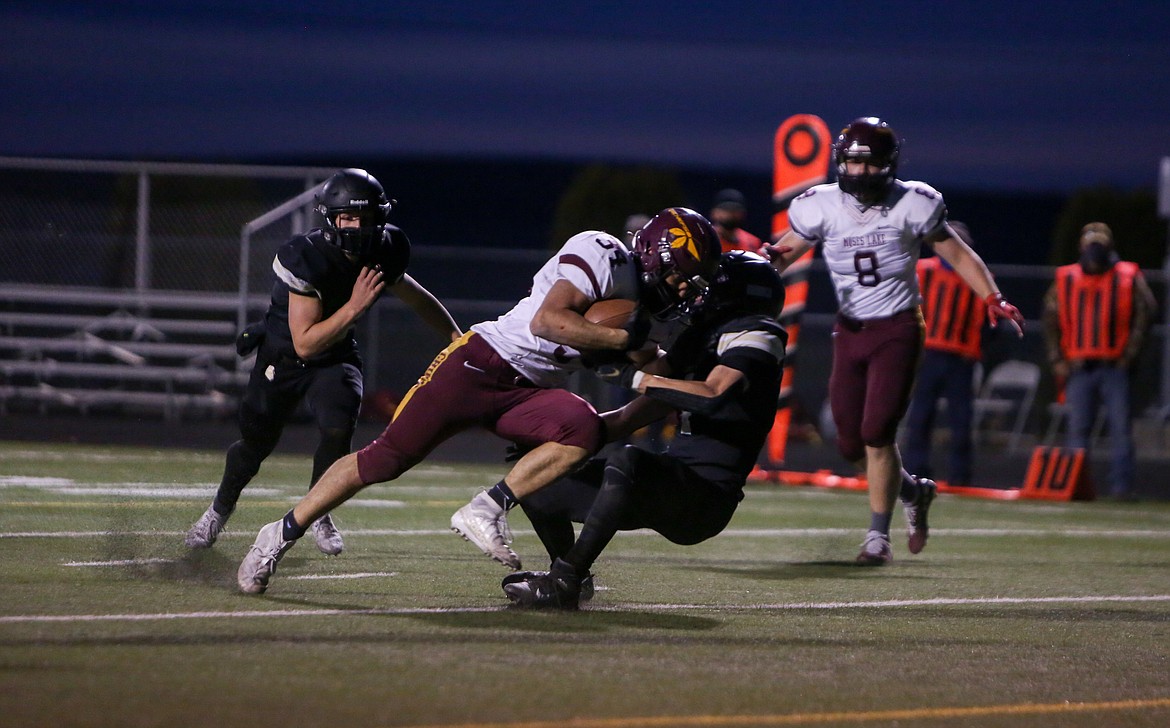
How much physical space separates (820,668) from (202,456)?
493 cm

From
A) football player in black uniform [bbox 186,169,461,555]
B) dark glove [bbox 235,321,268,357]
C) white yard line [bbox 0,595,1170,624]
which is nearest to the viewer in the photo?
white yard line [bbox 0,595,1170,624]

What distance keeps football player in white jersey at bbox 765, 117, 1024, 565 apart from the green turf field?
46 centimetres

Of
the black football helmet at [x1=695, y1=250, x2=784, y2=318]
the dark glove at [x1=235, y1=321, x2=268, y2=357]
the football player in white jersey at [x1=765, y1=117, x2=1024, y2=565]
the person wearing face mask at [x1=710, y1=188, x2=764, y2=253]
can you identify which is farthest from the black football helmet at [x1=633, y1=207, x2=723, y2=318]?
the person wearing face mask at [x1=710, y1=188, x2=764, y2=253]

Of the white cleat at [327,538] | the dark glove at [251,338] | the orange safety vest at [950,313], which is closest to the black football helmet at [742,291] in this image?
the white cleat at [327,538]

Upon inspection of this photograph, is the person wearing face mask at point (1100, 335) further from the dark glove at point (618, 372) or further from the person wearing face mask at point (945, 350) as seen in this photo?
the dark glove at point (618, 372)

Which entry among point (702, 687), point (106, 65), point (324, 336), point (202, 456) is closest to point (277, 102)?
point (106, 65)

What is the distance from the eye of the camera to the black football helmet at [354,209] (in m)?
6.08

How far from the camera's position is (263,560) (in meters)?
5.32

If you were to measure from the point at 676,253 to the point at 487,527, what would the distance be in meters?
1.06

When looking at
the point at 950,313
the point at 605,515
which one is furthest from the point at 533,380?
the point at 950,313

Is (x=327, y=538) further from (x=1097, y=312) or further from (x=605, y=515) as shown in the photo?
(x=1097, y=312)

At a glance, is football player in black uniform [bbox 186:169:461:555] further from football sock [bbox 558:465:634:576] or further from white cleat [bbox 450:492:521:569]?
football sock [bbox 558:465:634:576]

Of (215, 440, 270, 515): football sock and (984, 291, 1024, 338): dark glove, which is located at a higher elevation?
Result: (984, 291, 1024, 338): dark glove

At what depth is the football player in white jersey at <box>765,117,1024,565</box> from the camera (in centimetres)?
709
